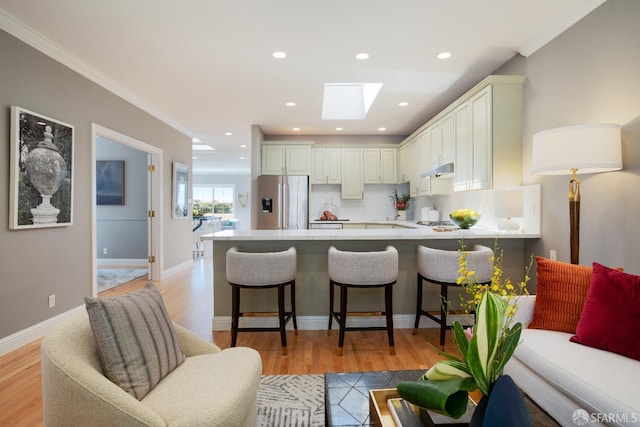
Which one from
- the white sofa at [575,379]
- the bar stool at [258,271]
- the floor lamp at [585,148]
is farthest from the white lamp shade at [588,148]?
the bar stool at [258,271]

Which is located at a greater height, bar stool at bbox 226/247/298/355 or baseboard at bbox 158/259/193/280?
bar stool at bbox 226/247/298/355

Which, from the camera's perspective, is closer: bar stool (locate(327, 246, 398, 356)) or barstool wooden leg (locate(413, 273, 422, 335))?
bar stool (locate(327, 246, 398, 356))

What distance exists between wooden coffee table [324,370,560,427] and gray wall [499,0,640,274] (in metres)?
1.54

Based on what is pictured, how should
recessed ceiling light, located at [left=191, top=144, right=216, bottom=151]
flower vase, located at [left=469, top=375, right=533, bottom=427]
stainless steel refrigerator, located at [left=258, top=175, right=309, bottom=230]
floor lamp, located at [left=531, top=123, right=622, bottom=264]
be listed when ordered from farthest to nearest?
1. recessed ceiling light, located at [left=191, top=144, right=216, bottom=151]
2. stainless steel refrigerator, located at [left=258, top=175, right=309, bottom=230]
3. floor lamp, located at [left=531, top=123, right=622, bottom=264]
4. flower vase, located at [left=469, top=375, right=533, bottom=427]

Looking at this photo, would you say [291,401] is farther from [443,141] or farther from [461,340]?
[443,141]

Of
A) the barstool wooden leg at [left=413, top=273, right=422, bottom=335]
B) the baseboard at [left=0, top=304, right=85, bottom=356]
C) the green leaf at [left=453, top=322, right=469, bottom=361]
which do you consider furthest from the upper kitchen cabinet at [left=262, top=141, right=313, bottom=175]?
the green leaf at [left=453, top=322, right=469, bottom=361]

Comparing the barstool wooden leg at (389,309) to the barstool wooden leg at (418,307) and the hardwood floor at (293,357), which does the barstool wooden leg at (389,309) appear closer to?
the hardwood floor at (293,357)

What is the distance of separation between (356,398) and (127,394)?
0.86m

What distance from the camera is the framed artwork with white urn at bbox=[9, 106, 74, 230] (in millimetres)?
2623

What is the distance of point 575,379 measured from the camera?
4.31 feet

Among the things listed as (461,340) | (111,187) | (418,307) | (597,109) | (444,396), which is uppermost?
(597,109)

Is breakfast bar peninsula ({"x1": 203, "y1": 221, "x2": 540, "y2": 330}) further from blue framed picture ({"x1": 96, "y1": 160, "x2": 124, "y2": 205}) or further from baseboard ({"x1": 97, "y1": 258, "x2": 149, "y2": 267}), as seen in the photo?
blue framed picture ({"x1": 96, "y1": 160, "x2": 124, "y2": 205})

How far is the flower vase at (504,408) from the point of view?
81 cm

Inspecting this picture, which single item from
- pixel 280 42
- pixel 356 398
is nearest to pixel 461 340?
pixel 356 398
